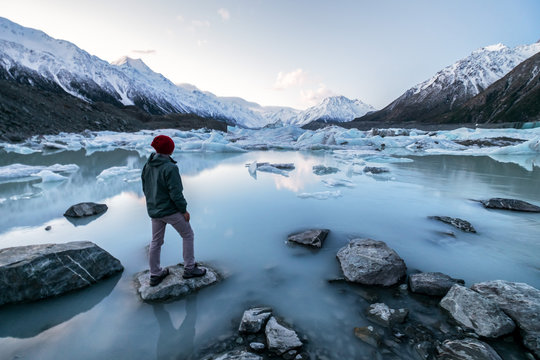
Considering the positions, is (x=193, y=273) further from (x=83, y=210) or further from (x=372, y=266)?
(x=83, y=210)

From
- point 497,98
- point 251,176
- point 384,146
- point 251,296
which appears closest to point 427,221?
point 251,296

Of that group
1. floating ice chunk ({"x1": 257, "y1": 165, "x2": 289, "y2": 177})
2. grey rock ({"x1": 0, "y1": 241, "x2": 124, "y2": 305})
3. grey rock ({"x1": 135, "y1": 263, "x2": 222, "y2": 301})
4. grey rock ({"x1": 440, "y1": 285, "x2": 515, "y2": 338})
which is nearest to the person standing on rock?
grey rock ({"x1": 135, "y1": 263, "x2": 222, "y2": 301})

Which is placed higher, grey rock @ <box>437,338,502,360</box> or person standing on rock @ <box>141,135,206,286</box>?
person standing on rock @ <box>141,135,206,286</box>

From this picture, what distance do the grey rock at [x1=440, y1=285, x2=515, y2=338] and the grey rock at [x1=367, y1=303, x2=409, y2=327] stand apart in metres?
0.49

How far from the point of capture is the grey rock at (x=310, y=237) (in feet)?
14.6

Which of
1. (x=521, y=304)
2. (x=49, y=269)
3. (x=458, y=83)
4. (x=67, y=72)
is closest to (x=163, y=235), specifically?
(x=49, y=269)

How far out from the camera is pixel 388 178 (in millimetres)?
10766

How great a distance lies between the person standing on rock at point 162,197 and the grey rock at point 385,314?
7.21ft

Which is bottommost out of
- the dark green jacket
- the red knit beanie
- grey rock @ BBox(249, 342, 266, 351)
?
grey rock @ BBox(249, 342, 266, 351)

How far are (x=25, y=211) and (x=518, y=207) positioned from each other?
11761 mm

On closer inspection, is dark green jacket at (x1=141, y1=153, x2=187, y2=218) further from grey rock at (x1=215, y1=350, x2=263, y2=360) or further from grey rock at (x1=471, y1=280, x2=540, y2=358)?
grey rock at (x1=471, y1=280, x2=540, y2=358)

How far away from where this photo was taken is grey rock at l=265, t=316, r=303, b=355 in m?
2.31

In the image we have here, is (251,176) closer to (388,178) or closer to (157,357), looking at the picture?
(388,178)

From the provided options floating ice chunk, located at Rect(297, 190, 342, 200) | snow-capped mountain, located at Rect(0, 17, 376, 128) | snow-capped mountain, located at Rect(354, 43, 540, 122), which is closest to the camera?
floating ice chunk, located at Rect(297, 190, 342, 200)
